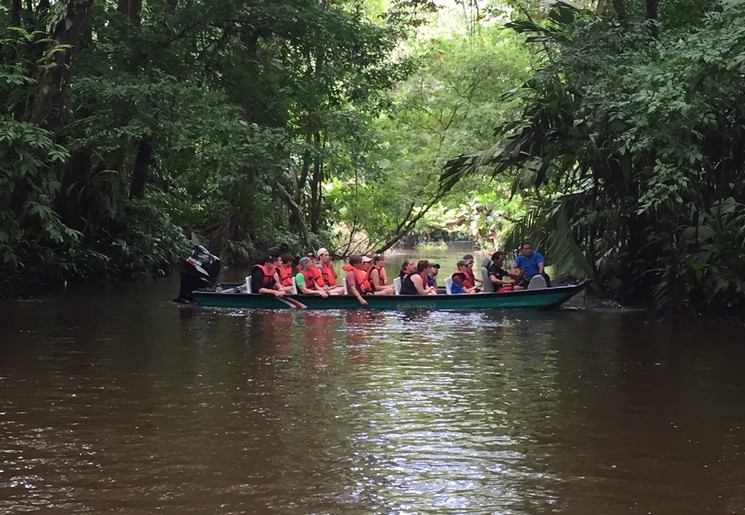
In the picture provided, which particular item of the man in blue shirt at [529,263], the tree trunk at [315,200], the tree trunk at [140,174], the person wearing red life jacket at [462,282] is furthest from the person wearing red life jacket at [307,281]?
the tree trunk at [315,200]

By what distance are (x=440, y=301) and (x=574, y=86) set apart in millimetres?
4877

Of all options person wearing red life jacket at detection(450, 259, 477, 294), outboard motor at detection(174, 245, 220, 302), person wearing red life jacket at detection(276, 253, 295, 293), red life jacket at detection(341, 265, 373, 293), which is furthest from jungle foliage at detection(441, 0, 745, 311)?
outboard motor at detection(174, 245, 220, 302)

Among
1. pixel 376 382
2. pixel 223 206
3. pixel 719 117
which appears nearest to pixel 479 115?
pixel 223 206

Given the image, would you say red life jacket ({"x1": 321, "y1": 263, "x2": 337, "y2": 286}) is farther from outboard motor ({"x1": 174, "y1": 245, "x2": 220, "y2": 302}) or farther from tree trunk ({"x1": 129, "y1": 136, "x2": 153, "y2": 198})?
tree trunk ({"x1": 129, "y1": 136, "x2": 153, "y2": 198})

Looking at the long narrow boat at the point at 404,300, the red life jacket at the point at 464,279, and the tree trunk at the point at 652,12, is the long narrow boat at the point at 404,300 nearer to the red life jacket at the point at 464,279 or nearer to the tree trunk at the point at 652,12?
the red life jacket at the point at 464,279

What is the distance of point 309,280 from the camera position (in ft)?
63.7

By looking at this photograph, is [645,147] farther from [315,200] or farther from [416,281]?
[315,200]

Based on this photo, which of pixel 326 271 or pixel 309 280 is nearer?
pixel 309 280

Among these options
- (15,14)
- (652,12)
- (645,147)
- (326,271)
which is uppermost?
(15,14)

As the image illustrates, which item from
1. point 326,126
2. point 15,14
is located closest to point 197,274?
point 326,126

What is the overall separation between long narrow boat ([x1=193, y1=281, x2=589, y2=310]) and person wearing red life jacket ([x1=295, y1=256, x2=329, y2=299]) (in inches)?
7.5

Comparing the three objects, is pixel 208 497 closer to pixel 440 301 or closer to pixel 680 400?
pixel 680 400

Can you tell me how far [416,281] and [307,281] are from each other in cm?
224

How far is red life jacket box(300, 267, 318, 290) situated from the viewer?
19.4m
